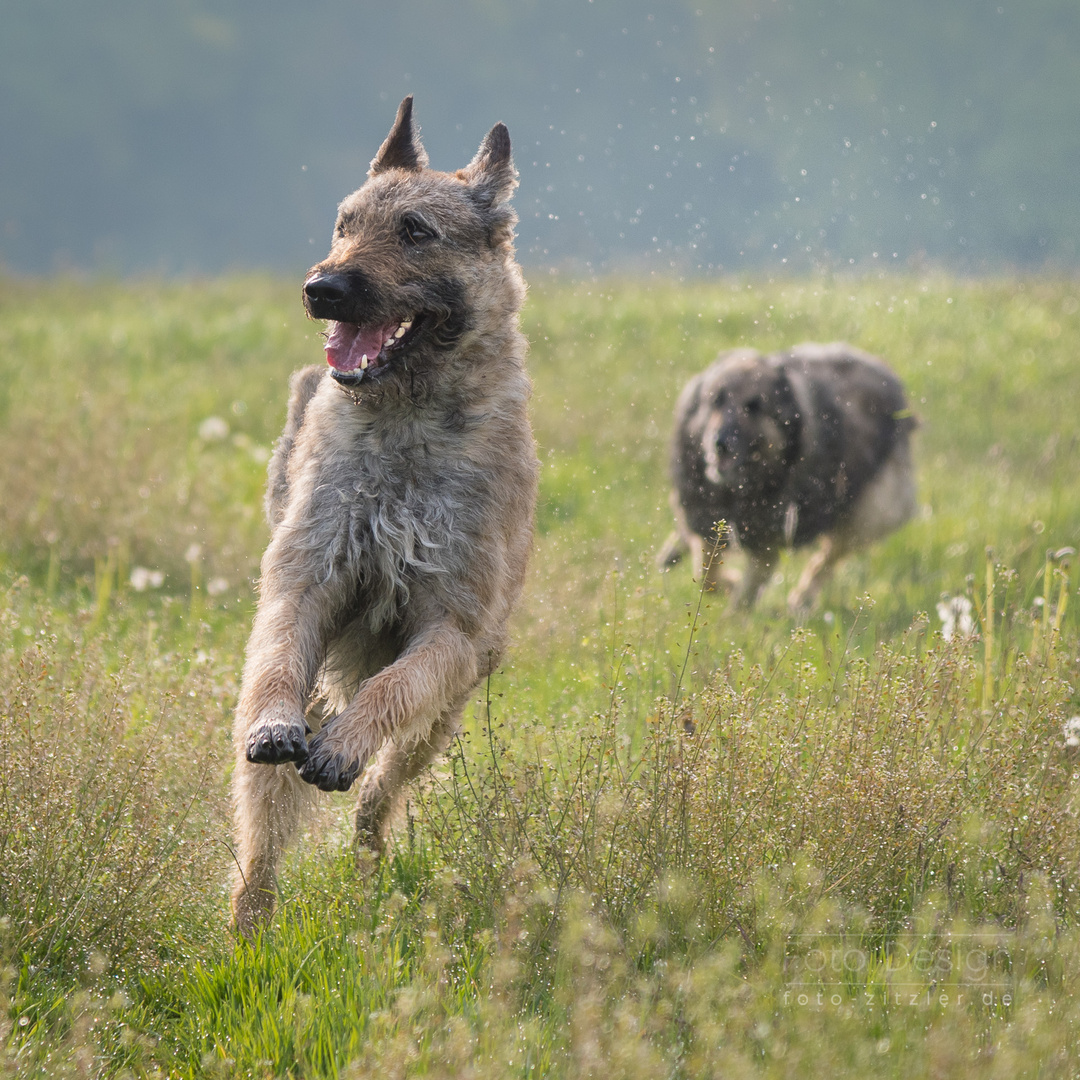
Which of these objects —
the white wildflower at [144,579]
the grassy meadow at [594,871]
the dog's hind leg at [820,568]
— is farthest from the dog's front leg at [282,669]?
the dog's hind leg at [820,568]

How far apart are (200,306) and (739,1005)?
1435cm

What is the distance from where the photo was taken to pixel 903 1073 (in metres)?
2.36

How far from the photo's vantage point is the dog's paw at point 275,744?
10.2 ft

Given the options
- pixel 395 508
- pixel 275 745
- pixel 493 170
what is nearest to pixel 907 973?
pixel 275 745

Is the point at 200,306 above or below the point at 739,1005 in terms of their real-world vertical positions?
above

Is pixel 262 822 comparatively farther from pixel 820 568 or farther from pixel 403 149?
pixel 820 568

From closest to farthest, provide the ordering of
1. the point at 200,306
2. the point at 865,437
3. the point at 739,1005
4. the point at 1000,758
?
the point at 739,1005, the point at 1000,758, the point at 865,437, the point at 200,306

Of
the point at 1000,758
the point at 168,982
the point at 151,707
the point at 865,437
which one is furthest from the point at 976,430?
the point at 168,982

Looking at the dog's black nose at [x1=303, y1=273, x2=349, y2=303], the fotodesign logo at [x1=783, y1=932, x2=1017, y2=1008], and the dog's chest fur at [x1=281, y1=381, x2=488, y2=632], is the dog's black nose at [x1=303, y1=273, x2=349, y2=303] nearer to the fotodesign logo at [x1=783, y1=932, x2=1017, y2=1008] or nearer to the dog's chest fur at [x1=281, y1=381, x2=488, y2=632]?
the dog's chest fur at [x1=281, y1=381, x2=488, y2=632]

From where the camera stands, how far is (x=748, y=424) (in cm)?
727

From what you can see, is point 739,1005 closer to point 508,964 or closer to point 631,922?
point 631,922

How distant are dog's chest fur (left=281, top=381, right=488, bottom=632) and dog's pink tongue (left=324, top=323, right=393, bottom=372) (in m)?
0.19

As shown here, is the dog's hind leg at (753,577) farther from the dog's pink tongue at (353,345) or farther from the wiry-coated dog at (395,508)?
the dog's pink tongue at (353,345)

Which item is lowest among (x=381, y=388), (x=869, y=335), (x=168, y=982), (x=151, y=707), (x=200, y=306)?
(x=168, y=982)
